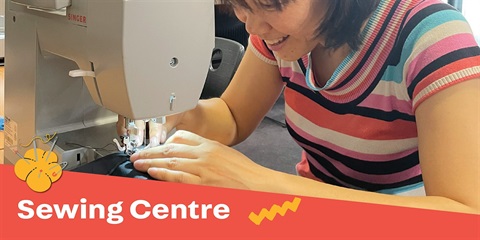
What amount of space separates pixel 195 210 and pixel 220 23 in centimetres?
182

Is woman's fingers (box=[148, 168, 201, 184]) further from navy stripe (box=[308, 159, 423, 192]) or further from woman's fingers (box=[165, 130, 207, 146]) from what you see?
navy stripe (box=[308, 159, 423, 192])

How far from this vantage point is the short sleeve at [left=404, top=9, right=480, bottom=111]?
2.12 feet

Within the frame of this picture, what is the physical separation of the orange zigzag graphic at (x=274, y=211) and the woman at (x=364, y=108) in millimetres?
15

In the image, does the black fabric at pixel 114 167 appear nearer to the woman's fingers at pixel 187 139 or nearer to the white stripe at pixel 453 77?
the woman's fingers at pixel 187 139

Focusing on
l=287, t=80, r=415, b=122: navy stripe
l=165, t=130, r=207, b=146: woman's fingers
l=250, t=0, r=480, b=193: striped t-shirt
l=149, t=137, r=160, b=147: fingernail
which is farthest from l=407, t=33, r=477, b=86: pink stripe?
l=149, t=137, r=160, b=147: fingernail

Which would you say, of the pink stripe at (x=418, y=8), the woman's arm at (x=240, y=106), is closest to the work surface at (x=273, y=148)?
the woman's arm at (x=240, y=106)

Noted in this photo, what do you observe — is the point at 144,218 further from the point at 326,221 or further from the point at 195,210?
the point at 326,221

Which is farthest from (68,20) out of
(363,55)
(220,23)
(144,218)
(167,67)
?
(220,23)

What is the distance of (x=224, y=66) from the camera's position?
149 cm

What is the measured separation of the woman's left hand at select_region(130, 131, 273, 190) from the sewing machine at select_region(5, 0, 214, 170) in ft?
0.20

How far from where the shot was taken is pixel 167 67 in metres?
0.71

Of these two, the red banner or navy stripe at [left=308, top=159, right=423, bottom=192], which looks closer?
the red banner

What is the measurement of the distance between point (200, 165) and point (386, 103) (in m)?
0.30

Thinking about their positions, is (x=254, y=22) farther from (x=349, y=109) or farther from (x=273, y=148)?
(x=273, y=148)
